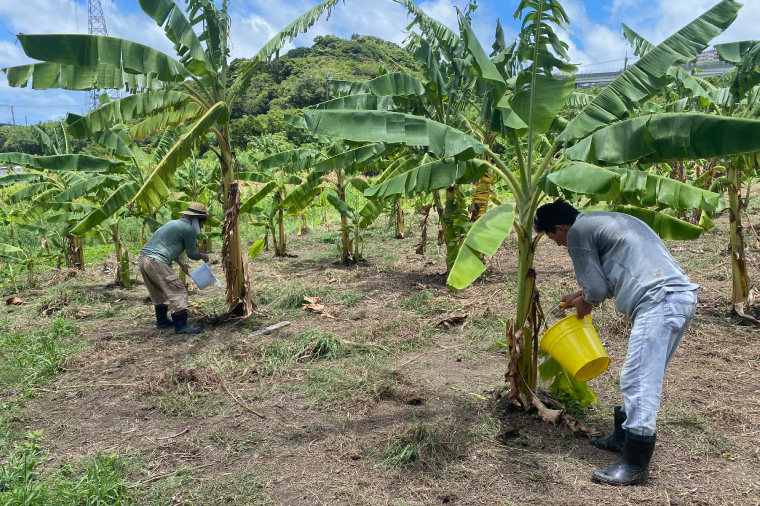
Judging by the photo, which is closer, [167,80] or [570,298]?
[570,298]

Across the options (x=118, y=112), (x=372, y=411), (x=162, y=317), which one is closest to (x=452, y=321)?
(x=372, y=411)

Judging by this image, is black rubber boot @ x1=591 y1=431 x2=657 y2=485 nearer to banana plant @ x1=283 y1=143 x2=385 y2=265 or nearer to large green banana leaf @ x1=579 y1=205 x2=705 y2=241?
large green banana leaf @ x1=579 y1=205 x2=705 y2=241

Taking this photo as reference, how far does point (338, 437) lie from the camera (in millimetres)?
3807

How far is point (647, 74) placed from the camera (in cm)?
398

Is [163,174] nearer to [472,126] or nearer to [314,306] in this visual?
[314,306]

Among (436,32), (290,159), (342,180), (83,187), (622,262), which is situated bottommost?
(622,262)

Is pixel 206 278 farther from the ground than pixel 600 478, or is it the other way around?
pixel 206 278

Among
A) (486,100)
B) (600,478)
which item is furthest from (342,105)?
(600,478)

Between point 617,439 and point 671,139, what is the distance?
2041mm

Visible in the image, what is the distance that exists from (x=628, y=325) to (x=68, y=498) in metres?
5.55

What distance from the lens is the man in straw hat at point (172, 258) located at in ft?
21.2

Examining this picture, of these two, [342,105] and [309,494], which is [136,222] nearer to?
[342,105]

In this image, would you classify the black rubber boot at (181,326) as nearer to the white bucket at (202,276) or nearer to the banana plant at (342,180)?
the white bucket at (202,276)

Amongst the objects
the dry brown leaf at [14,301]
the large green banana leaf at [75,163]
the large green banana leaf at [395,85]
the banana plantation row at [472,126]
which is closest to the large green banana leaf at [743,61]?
the banana plantation row at [472,126]
